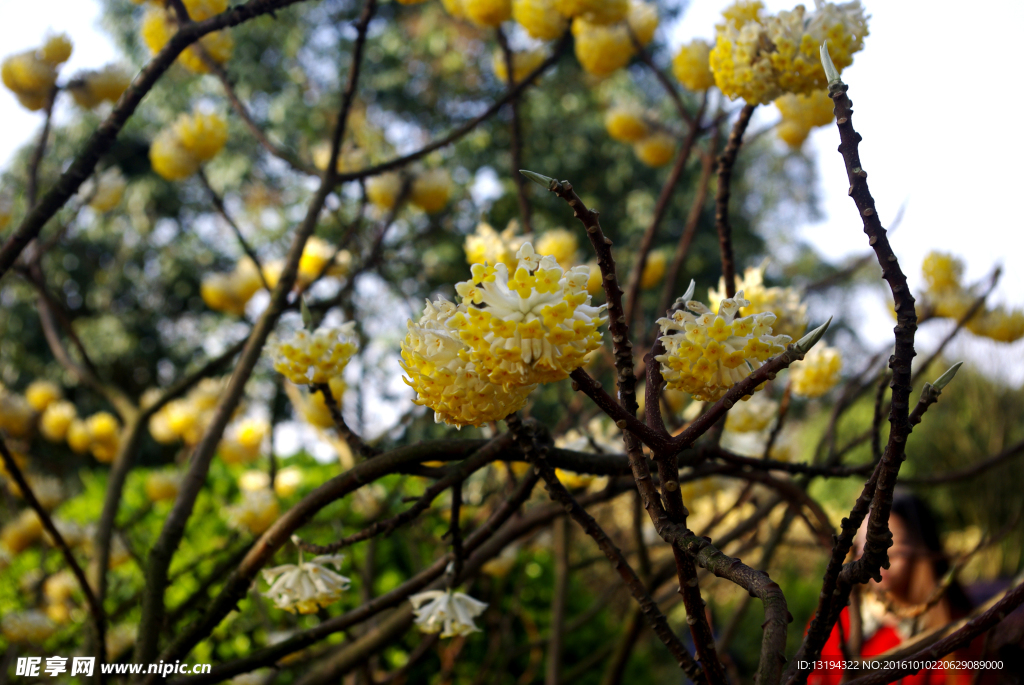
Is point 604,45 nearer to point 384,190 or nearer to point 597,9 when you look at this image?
point 597,9

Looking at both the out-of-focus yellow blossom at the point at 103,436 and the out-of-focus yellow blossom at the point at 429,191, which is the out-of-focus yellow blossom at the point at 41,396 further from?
the out-of-focus yellow blossom at the point at 429,191

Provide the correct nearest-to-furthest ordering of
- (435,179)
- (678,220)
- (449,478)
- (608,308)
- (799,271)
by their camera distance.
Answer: (608,308)
(449,478)
(435,179)
(678,220)
(799,271)

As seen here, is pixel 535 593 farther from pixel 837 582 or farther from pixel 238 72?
pixel 238 72

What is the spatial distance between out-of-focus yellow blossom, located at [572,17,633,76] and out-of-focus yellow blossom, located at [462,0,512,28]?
0.22 m

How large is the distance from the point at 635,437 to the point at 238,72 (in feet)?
29.9

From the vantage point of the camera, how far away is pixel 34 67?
1500 millimetres

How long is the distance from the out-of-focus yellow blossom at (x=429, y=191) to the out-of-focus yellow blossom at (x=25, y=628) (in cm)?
169

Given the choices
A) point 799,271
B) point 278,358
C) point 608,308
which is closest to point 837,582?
point 608,308

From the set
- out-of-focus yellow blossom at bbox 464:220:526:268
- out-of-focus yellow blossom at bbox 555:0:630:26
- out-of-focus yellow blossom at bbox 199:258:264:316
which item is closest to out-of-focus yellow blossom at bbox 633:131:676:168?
out-of-focus yellow blossom at bbox 555:0:630:26

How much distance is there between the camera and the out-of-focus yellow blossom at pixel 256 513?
5.93 feet

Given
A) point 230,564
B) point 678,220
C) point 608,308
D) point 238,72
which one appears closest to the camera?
point 608,308

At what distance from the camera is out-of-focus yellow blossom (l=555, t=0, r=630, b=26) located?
5.70ft

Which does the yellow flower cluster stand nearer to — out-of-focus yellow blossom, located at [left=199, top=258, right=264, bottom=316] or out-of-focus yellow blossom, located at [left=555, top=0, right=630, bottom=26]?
out-of-focus yellow blossom, located at [left=555, top=0, right=630, bottom=26]

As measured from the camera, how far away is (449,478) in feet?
2.96
